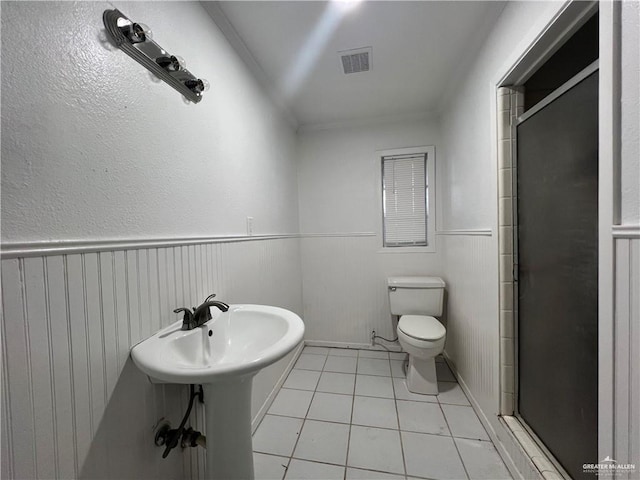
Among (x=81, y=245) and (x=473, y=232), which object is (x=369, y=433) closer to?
(x=473, y=232)

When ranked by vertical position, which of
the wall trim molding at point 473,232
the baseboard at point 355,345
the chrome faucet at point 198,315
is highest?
the wall trim molding at point 473,232

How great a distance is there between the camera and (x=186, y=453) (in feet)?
3.18

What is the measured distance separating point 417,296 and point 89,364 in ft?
6.87

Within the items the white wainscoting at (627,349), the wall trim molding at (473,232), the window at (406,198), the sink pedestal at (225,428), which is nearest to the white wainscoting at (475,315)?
the wall trim molding at (473,232)

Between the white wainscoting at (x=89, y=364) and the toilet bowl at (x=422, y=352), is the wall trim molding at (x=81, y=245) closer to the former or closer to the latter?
the white wainscoting at (x=89, y=364)

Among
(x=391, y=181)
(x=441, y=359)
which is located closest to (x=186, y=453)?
(x=441, y=359)

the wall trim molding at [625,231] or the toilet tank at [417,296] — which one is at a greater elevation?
the wall trim molding at [625,231]

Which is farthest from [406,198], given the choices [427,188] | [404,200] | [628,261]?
[628,261]

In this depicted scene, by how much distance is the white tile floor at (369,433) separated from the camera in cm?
121

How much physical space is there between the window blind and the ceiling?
1.83ft

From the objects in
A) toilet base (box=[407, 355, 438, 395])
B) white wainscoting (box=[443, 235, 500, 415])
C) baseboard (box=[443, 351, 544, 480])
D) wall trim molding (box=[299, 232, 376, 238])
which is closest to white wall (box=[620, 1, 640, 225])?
white wainscoting (box=[443, 235, 500, 415])

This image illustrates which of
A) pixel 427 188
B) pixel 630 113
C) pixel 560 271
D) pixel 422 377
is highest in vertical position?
pixel 427 188

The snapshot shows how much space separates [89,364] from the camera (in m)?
0.65

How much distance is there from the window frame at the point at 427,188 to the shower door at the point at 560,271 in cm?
108
